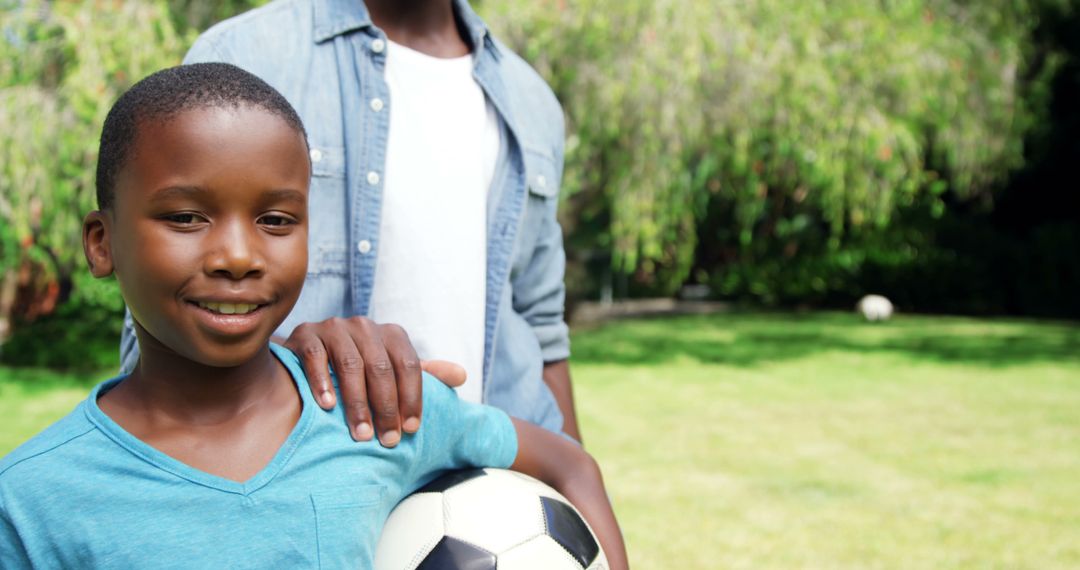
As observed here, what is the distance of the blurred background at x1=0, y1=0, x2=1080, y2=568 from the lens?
5969 millimetres

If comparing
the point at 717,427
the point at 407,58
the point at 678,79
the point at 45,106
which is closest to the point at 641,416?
the point at 717,427

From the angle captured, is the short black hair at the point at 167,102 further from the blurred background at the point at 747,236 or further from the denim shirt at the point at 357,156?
the blurred background at the point at 747,236

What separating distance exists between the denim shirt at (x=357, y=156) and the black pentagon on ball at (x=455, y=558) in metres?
0.45

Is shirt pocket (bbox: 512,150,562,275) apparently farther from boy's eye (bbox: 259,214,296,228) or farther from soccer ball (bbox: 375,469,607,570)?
boy's eye (bbox: 259,214,296,228)

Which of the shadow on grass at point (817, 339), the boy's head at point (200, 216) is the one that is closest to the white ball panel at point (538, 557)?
the boy's head at point (200, 216)

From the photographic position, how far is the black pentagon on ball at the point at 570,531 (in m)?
1.87

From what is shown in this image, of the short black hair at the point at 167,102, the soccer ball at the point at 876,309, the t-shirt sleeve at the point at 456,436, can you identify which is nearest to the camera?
the short black hair at the point at 167,102

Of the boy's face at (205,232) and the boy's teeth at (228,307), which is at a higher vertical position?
the boy's face at (205,232)

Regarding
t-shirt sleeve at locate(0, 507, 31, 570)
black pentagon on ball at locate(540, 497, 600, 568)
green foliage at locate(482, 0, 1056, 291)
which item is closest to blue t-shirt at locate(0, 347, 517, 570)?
t-shirt sleeve at locate(0, 507, 31, 570)

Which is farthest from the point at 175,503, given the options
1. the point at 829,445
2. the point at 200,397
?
the point at 829,445

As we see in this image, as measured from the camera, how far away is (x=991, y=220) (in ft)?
58.4

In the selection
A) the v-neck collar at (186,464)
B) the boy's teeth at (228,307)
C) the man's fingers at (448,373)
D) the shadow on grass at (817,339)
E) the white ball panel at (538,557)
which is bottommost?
the shadow on grass at (817,339)

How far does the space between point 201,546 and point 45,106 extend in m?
7.93

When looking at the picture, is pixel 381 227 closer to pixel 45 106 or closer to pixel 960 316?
pixel 45 106
